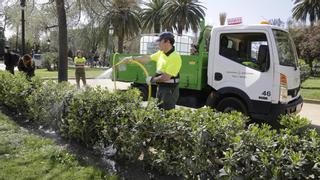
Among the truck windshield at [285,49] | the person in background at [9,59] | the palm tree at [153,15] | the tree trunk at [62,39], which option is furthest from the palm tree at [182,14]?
the truck windshield at [285,49]

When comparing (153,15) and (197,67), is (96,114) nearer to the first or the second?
(197,67)

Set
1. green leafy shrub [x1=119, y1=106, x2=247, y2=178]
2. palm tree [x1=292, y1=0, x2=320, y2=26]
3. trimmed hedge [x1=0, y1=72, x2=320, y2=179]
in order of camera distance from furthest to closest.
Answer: palm tree [x1=292, y1=0, x2=320, y2=26] < green leafy shrub [x1=119, y1=106, x2=247, y2=178] < trimmed hedge [x1=0, y1=72, x2=320, y2=179]

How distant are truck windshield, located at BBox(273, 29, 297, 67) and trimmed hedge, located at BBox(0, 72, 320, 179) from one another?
146 inches

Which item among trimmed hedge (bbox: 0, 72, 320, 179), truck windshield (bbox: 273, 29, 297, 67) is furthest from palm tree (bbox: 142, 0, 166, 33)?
trimmed hedge (bbox: 0, 72, 320, 179)

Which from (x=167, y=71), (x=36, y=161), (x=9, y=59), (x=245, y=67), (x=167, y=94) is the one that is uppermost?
(x=9, y=59)

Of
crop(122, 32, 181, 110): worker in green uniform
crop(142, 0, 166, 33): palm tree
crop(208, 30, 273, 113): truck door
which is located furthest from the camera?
crop(142, 0, 166, 33): palm tree

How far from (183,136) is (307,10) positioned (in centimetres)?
4554

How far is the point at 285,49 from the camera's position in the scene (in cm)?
740

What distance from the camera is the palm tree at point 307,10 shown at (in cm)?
4249

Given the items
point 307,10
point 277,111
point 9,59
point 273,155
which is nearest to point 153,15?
point 307,10

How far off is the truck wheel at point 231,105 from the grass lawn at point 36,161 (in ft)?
12.6

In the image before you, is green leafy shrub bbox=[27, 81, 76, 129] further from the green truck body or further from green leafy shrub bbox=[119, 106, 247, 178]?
the green truck body

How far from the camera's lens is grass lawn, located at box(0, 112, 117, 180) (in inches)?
167

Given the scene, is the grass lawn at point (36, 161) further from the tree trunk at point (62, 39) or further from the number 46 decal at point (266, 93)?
Answer: the tree trunk at point (62, 39)
